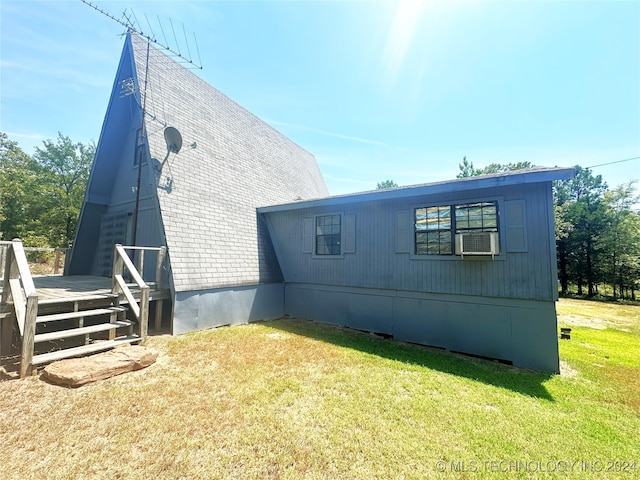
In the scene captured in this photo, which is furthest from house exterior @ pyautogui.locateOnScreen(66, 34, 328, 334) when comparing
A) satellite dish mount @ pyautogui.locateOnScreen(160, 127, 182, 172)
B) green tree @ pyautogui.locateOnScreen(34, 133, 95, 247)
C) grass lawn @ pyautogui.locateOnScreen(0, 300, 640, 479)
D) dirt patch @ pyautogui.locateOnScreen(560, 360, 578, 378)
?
green tree @ pyautogui.locateOnScreen(34, 133, 95, 247)

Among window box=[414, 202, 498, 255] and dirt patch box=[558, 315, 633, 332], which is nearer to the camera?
window box=[414, 202, 498, 255]

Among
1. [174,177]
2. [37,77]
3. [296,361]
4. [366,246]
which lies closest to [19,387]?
[296,361]

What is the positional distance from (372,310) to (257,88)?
A: 399 inches

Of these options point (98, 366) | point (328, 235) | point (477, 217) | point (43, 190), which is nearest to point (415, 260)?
point (477, 217)

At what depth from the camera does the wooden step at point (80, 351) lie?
393 cm

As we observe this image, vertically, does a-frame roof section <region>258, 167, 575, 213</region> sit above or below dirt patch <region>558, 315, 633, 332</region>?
above

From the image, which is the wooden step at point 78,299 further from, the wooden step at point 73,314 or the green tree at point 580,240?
the green tree at point 580,240

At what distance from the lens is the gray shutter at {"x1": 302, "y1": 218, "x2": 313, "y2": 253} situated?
28.0 ft

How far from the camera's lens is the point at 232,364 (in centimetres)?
468

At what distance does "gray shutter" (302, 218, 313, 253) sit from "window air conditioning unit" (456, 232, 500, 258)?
421cm

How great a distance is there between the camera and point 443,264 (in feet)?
21.1

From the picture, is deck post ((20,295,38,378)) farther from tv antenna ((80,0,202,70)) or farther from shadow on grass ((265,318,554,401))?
tv antenna ((80,0,202,70))

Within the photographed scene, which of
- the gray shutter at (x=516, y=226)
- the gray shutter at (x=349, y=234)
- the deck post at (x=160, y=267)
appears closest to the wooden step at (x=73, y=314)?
the deck post at (x=160, y=267)

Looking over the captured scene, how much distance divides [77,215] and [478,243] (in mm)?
27482
